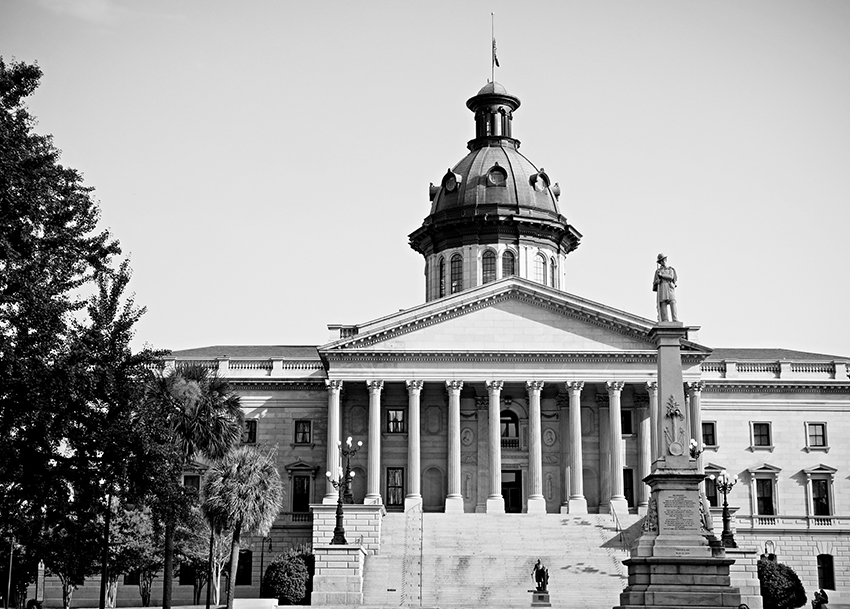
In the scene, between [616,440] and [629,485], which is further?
[629,485]

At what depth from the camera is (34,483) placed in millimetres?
27078

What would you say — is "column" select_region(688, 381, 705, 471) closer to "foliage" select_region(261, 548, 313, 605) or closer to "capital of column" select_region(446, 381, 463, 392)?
"capital of column" select_region(446, 381, 463, 392)

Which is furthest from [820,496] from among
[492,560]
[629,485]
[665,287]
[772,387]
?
[665,287]

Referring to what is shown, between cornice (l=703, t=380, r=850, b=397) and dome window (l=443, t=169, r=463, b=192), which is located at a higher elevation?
dome window (l=443, t=169, r=463, b=192)

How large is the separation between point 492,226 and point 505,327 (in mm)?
11988

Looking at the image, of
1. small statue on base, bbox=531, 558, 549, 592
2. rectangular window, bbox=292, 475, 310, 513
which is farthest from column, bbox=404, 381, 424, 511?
small statue on base, bbox=531, 558, 549, 592

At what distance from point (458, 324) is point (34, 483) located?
4394 cm

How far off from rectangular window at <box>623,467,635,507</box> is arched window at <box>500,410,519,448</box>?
6.31 metres

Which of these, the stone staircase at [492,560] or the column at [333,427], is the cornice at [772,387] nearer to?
the stone staircase at [492,560]

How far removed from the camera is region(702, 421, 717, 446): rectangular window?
7444 centimetres

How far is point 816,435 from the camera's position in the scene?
245ft

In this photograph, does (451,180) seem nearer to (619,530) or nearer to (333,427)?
(333,427)

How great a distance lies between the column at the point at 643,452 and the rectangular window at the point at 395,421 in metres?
13.2

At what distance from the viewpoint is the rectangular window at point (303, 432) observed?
2950 inches
